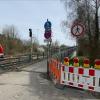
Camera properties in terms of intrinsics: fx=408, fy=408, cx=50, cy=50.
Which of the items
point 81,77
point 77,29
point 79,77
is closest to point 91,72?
point 81,77

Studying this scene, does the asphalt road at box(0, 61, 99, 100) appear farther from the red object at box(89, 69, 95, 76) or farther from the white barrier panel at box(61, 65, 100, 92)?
the red object at box(89, 69, 95, 76)

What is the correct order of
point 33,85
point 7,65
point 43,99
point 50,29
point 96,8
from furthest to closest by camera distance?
point 96,8 < point 7,65 < point 50,29 < point 33,85 < point 43,99

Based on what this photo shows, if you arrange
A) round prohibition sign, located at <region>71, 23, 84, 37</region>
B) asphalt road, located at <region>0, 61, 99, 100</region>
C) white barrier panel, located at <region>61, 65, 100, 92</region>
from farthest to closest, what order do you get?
round prohibition sign, located at <region>71, 23, 84, 37</region> → white barrier panel, located at <region>61, 65, 100, 92</region> → asphalt road, located at <region>0, 61, 99, 100</region>

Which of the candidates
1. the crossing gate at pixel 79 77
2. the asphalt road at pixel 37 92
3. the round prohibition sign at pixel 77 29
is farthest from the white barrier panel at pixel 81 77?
the round prohibition sign at pixel 77 29

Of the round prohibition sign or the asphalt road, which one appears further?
the round prohibition sign

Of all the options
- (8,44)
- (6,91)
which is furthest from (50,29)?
(8,44)

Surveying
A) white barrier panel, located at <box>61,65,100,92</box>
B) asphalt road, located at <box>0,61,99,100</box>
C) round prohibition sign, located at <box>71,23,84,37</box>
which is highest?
round prohibition sign, located at <box>71,23,84,37</box>

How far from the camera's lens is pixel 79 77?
1596 cm

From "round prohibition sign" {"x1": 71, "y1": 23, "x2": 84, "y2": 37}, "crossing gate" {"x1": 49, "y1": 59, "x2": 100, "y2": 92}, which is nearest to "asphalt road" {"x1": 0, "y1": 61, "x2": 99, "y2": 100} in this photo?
"crossing gate" {"x1": 49, "y1": 59, "x2": 100, "y2": 92}

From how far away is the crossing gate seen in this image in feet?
49.9

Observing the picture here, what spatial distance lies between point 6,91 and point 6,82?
3301 millimetres

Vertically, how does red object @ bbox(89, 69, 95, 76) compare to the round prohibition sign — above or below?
below

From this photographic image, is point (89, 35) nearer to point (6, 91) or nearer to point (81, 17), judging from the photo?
point (81, 17)

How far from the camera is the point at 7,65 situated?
1110 inches
